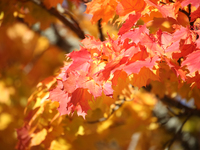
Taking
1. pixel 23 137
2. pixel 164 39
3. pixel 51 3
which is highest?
pixel 51 3

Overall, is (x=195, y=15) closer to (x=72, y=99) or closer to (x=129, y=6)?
(x=129, y=6)

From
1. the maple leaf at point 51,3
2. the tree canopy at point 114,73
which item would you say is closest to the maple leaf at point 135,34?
the tree canopy at point 114,73

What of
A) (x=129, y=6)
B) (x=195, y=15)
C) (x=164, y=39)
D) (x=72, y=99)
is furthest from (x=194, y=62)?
(x=72, y=99)

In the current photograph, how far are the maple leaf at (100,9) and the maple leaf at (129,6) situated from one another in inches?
5.0

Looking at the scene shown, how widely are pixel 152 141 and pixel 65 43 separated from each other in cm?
191

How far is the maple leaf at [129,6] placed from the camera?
2.99ft

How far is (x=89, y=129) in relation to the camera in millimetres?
1471

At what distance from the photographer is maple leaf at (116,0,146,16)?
913 mm

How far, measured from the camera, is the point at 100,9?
1.12 metres

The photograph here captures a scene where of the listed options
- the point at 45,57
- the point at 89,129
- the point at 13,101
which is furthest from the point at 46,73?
the point at 89,129

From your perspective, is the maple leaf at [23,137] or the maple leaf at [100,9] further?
the maple leaf at [23,137]

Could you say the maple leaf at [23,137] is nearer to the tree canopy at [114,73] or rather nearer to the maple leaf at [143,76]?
the tree canopy at [114,73]

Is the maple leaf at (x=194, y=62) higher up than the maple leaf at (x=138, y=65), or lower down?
lower down

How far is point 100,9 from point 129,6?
248 millimetres
